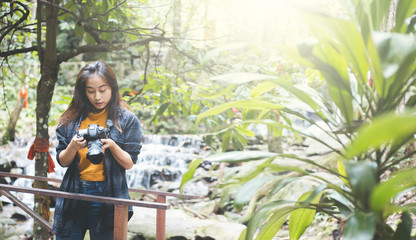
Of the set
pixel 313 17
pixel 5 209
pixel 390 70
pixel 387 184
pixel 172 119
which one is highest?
pixel 313 17

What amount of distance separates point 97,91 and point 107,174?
0.42 metres

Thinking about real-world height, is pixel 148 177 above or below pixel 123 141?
below

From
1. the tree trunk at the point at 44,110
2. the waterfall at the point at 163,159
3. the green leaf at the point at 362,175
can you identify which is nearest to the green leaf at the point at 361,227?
the green leaf at the point at 362,175

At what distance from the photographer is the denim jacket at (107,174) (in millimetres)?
1657

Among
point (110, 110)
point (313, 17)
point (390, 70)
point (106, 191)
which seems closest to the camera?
point (390, 70)

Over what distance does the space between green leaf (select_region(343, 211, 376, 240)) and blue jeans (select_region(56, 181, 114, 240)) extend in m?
1.27

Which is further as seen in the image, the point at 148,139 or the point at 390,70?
the point at 148,139

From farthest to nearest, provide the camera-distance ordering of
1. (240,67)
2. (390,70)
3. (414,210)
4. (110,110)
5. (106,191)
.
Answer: (240,67), (110,110), (106,191), (414,210), (390,70)

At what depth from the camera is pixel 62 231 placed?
5.36 feet

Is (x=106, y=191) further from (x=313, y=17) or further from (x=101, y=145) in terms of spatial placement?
(x=313, y=17)

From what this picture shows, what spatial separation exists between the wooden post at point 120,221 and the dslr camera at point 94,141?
0.24 metres

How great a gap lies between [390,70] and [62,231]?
5.13 feet

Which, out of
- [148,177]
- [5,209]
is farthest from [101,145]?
[148,177]

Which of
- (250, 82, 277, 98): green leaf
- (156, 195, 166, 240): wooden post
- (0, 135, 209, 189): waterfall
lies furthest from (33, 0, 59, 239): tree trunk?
(0, 135, 209, 189): waterfall
